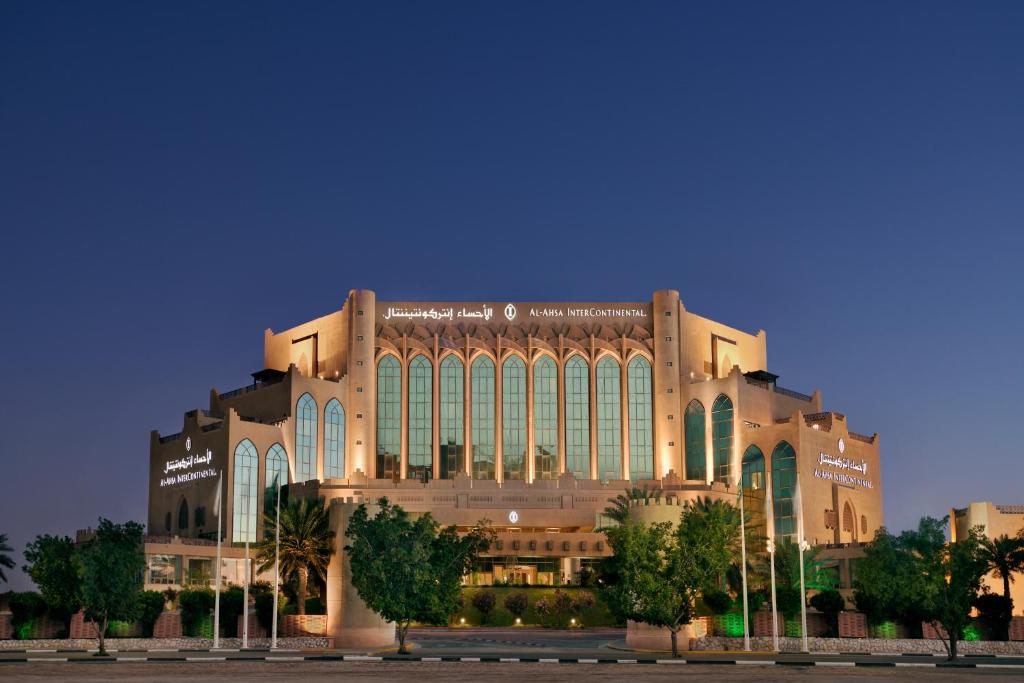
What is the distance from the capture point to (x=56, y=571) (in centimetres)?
6431

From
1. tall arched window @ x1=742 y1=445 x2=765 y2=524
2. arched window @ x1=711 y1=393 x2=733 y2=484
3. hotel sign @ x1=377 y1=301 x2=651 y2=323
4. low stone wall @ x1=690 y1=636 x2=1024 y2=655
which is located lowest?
low stone wall @ x1=690 y1=636 x2=1024 y2=655

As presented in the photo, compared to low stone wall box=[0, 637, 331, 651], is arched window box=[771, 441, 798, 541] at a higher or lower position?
higher

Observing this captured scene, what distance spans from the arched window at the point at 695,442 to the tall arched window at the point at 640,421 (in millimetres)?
3247

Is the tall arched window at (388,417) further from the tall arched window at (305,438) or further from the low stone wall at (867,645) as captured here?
the low stone wall at (867,645)

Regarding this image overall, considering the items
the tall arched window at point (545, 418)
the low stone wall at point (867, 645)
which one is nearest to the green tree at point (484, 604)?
the tall arched window at point (545, 418)

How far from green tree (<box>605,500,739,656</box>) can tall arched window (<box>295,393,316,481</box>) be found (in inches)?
2308

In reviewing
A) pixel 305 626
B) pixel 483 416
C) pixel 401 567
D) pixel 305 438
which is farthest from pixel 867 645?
pixel 305 438

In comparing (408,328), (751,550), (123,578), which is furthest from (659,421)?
(123,578)

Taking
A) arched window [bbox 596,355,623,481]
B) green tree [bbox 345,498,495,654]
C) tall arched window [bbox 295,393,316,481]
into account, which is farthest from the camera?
arched window [bbox 596,355,623,481]

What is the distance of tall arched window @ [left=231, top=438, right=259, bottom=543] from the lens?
107 m

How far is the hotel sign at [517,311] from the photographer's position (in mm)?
120938

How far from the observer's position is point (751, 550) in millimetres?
85938

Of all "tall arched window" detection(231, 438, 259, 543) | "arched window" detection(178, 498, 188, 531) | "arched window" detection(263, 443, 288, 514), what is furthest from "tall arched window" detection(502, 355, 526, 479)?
"arched window" detection(178, 498, 188, 531)

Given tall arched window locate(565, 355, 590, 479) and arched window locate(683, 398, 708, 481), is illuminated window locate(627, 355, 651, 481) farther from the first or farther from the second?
tall arched window locate(565, 355, 590, 479)
